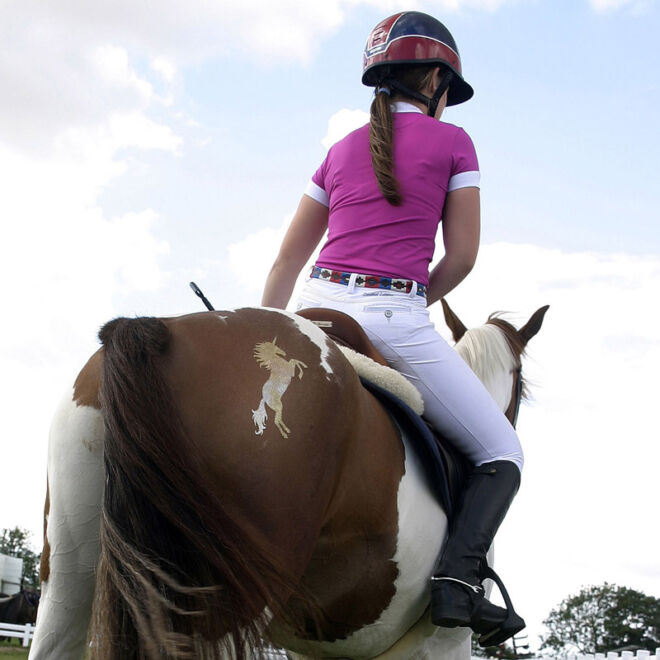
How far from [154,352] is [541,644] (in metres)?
62.8

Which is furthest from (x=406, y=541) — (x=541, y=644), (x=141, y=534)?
(x=541, y=644)

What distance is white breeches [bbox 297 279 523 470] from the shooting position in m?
3.55

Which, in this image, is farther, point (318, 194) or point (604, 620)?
point (604, 620)

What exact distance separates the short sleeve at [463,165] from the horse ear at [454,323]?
1.74m

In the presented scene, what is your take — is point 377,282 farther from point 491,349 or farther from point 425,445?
point 491,349

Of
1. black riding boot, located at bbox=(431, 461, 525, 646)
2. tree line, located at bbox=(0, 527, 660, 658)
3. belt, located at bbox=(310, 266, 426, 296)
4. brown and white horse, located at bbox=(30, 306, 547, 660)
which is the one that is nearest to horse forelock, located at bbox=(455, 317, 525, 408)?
black riding boot, located at bbox=(431, 461, 525, 646)

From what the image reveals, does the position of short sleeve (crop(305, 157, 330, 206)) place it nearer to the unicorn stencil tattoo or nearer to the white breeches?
the white breeches

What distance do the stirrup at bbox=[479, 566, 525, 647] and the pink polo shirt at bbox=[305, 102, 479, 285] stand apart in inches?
52.3

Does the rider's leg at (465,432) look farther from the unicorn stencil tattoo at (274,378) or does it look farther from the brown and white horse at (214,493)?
the unicorn stencil tattoo at (274,378)

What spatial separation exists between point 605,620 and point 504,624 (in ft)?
190

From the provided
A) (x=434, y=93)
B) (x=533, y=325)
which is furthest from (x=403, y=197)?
(x=533, y=325)

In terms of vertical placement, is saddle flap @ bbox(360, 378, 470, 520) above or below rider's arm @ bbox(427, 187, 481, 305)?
below

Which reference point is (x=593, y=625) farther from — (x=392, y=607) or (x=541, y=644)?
(x=392, y=607)

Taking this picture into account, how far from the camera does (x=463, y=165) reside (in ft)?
12.4
